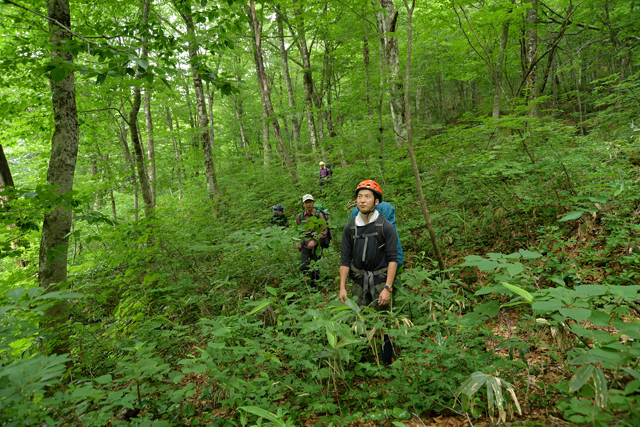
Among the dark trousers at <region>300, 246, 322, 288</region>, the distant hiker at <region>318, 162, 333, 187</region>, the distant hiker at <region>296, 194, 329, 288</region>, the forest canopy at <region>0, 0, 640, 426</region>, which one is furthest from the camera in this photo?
the distant hiker at <region>318, 162, 333, 187</region>

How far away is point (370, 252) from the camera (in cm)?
357

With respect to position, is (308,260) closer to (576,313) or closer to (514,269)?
(514,269)

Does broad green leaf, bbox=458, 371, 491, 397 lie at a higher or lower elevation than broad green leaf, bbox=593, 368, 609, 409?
lower

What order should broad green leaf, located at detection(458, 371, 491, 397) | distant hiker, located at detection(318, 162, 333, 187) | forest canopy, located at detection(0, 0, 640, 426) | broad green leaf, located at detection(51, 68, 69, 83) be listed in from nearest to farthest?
broad green leaf, located at detection(458, 371, 491, 397) < forest canopy, located at detection(0, 0, 640, 426) < broad green leaf, located at detection(51, 68, 69, 83) < distant hiker, located at detection(318, 162, 333, 187)

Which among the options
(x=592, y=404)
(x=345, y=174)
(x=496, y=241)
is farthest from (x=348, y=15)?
(x=592, y=404)

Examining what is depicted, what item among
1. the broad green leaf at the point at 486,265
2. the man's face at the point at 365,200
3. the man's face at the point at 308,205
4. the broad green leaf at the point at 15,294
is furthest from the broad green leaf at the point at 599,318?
the man's face at the point at 308,205

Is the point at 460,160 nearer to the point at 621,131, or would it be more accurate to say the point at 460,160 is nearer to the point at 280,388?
the point at 621,131

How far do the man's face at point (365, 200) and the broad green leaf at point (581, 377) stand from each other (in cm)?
243

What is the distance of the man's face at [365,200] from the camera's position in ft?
11.7

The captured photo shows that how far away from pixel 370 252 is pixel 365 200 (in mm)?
679

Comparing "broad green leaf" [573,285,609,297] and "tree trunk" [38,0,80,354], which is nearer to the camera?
"broad green leaf" [573,285,609,297]

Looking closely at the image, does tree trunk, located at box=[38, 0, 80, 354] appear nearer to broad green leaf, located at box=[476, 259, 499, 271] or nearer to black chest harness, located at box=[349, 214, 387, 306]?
black chest harness, located at box=[349, 214, 387, 306]

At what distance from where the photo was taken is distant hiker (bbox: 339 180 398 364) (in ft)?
11.4

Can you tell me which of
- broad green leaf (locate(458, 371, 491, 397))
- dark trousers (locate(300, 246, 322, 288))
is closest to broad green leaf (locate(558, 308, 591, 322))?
broad green leaf (locate(458, 371, 491, 397))
